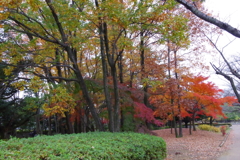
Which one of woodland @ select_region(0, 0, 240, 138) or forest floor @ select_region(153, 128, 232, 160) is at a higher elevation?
woodland @ select_region(0, 0, 240, 138)

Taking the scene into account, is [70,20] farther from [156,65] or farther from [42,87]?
[156,65]

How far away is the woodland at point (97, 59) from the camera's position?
23.1ft

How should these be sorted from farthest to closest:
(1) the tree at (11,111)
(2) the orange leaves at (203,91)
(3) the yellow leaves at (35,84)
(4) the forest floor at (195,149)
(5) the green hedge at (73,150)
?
(1) the tree at (11,111), (2) the orange leaves at (203,91), (4) the forest floor at (195,149), (3) the yellow leaves at (35,84), (5) the green hedge at (73,150)

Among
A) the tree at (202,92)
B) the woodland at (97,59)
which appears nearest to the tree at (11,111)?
the woodland at (97,59)

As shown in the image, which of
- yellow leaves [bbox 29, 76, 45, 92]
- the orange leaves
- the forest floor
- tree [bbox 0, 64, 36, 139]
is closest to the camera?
yellow leaves [bbox 29, 76, 45, 92]

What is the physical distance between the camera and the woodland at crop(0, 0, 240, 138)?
7047 mm

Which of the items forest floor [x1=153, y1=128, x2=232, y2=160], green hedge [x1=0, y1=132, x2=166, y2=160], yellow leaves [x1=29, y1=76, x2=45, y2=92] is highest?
yellow leaves [x1=29, y1=76, x2=45, y2=92]

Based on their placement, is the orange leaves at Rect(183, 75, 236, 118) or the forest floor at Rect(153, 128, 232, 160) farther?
the orange leaves at Rect(183, 75, 236, 118)

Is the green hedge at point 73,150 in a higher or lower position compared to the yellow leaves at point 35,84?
lower

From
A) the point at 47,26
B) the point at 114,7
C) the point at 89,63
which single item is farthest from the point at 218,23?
the point at 89,63

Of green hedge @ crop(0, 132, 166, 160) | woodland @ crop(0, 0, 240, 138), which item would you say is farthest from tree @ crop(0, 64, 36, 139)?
green hedge @ crop(0, 132, 166, 160)

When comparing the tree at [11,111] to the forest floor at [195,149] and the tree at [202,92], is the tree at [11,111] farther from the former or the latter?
the tree at [202,92]

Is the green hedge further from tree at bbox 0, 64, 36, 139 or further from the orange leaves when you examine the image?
tree at bbox 0, 64, 36, 139

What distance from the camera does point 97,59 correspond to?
13578mm
